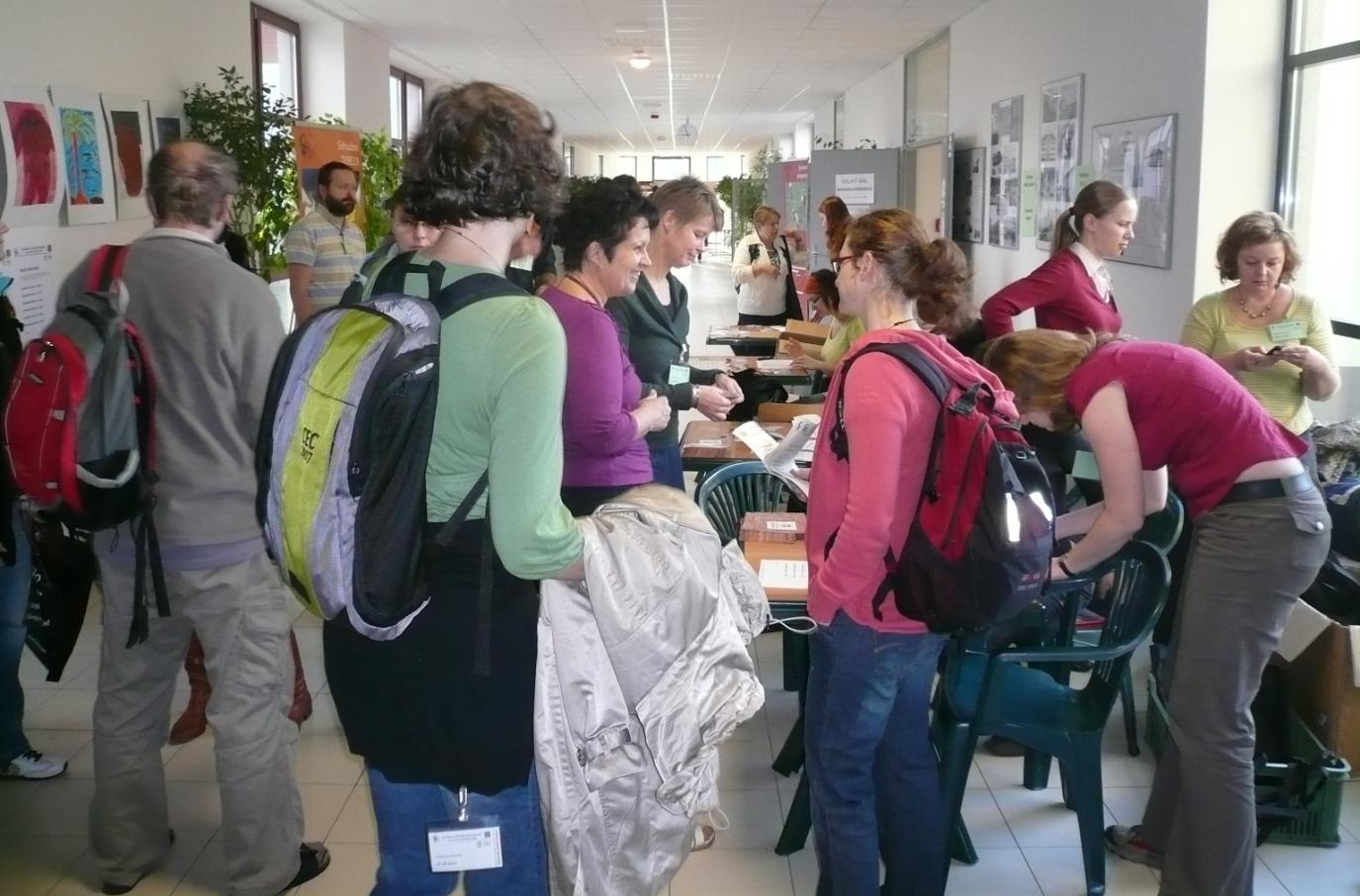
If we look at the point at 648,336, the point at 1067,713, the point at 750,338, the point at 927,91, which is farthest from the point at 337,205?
the point at 927,91

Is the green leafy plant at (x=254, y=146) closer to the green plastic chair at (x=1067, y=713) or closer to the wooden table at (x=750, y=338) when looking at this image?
the wooden table at (x=750, y=338)

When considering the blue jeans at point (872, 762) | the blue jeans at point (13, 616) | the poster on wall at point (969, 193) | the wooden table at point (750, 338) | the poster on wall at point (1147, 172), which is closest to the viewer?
the blue jeans at point (872, 762)

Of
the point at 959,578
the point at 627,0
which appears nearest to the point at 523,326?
the point at 959,578

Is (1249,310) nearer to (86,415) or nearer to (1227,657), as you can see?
(1227,657)

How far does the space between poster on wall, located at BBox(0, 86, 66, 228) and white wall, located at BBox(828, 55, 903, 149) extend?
27.3 feet

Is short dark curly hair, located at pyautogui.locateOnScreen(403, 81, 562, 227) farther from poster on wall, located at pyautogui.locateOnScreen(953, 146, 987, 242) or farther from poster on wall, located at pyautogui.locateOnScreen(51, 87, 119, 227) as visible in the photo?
poster on wall, located at pyautogui.locateOnScreen(953, 146, 987, 242)

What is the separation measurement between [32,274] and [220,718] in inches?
124

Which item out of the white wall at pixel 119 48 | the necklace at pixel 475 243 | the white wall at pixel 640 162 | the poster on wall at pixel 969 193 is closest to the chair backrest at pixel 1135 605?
the necklace at pixel 475 243

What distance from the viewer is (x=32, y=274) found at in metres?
4.68

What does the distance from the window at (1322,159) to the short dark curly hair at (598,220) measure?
3229mm

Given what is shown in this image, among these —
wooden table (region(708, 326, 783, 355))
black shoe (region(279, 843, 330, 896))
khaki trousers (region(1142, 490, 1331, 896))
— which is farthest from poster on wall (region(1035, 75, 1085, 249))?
black shoe (region(279, 843, 330, 896))

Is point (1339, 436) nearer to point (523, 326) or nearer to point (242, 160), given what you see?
point (523, 326)

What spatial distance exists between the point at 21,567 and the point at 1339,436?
3.65m

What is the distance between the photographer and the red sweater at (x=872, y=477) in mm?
1857
